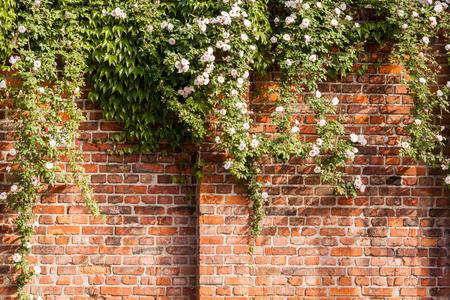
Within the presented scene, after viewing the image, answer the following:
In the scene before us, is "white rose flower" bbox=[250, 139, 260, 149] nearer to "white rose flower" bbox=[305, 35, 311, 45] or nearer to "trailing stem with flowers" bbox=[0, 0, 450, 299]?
"trailing stem with flowers" bbox=[0, 0, 450, 299]

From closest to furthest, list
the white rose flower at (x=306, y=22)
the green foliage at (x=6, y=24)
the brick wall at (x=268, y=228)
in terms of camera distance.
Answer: the green foliage at (x=6, y=24) < the white rose flower at (x=306, y=22) < the brick wall at (x=268, y=228)

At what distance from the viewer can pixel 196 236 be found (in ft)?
11.7

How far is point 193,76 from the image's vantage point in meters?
3.35

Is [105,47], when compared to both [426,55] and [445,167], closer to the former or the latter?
[426,55]

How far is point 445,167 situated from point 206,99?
7.21 feet

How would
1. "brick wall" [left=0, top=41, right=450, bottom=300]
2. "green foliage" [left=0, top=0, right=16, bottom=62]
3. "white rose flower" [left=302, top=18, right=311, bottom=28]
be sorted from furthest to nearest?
"brick wall" [left=0, top=41, right=450, bottom=300]
"white rose flower" [left=302, top=18, right=311, bottom=28]
"green foliage" [left=0, top=0, right=16, bottom=62]

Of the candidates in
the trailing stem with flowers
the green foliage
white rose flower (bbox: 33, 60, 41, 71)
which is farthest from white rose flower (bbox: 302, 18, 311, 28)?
the green foliage

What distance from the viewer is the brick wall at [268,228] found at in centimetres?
351

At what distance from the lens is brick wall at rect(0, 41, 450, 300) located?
351 centimetres

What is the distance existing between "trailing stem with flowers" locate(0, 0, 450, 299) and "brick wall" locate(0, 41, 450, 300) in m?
0.14

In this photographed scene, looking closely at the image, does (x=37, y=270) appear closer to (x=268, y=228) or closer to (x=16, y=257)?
(x=16, y=257)

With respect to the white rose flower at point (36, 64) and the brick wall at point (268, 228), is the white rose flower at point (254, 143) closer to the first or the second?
the brick wall at point (268, 228)

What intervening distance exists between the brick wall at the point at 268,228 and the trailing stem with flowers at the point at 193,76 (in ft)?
0.45

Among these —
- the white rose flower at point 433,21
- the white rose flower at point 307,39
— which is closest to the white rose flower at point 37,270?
the white rose flower at point 307,39
